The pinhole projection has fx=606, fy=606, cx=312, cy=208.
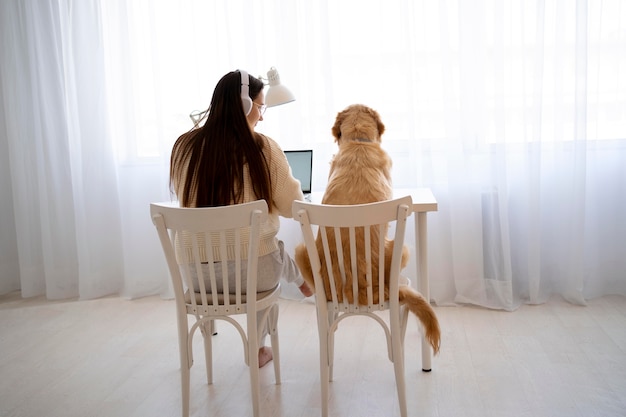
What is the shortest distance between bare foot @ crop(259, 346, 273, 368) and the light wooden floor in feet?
0.10

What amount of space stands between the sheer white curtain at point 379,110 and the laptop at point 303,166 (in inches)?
13.8

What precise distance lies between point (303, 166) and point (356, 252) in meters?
1.11

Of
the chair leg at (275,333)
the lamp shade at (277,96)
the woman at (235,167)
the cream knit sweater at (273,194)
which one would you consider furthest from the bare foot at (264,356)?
the lamp shade at (277,96)

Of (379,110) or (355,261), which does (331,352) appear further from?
(379,110)

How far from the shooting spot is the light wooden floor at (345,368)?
2.17 m

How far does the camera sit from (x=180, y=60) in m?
3.53

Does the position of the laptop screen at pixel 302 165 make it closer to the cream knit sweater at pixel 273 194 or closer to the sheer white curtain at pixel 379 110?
the sheer white curtain at pixel 379 110

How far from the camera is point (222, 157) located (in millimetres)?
2094

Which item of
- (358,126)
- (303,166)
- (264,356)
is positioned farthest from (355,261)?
(303,166)

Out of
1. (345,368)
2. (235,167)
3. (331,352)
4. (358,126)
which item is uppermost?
(358,126)

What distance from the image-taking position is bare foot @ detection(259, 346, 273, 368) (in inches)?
99.7

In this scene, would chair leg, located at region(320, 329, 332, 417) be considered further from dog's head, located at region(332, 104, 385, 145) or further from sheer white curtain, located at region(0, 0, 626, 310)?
sheer white curtain, located at region(0, 0, 626, 310)

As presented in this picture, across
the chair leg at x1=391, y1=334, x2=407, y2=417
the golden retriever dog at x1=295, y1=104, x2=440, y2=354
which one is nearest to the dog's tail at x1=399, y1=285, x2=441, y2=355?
the golden retriever dog at x1=295, y1=104, x2=440, y2=354

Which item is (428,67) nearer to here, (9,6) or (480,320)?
(480,320)
